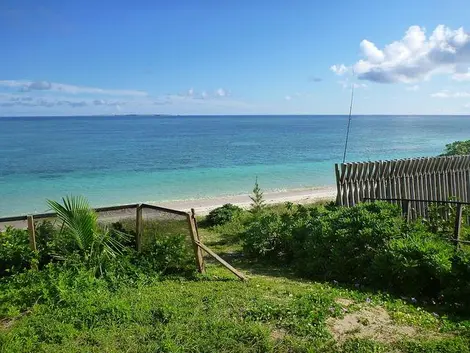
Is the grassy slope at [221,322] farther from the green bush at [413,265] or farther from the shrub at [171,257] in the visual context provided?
the shrub at [171,257]

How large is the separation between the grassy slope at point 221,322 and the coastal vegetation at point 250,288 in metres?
0.02

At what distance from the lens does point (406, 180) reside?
1181cm

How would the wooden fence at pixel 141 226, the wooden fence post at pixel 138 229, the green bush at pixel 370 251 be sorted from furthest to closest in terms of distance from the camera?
1. the wooden fence post at pixel 138 229
2. the wooden fence at pixel 141 226
3. the green bush at pixel 370 251

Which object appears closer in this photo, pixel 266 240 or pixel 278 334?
pixel 278 334

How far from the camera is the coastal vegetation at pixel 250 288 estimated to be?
5.29 meters

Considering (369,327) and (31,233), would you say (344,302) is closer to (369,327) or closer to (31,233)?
(369,327)

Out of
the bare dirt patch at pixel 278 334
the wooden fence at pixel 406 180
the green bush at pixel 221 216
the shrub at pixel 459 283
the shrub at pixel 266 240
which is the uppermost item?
the wooden fence at pixel 406 180

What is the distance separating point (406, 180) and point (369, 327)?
23.1 ft

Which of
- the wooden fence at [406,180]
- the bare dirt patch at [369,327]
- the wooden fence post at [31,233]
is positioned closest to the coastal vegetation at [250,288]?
the bare dirt patch at [369,327]

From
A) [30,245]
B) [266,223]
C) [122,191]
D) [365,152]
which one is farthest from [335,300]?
[365,152]

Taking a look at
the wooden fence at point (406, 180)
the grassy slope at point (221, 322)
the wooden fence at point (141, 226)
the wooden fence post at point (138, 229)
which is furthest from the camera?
Result: the wooden fence at point (406, 180)

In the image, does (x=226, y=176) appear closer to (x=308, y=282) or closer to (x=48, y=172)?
(x=48, y=172)

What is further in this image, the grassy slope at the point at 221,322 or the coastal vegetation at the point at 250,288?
the coastal vegetation at the point at 250,288

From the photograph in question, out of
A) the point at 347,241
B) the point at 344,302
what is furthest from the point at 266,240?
the point at 344,302
